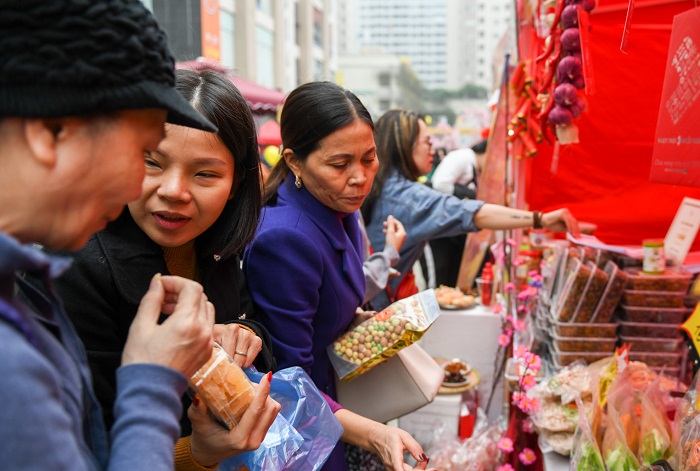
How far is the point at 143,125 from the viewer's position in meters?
0.69

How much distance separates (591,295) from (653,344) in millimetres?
299

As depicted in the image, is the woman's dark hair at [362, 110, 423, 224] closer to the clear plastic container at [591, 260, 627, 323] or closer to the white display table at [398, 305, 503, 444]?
the white display table at [398, 305, 503, 444]

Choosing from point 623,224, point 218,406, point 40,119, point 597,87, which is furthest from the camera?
point 623,224

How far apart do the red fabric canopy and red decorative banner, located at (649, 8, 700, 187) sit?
1.40 m

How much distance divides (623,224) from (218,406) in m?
3.21

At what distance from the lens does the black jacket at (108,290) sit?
1087 millimetres

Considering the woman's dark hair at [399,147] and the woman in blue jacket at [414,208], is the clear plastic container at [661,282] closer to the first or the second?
the woman in blue jacket at [414,208]

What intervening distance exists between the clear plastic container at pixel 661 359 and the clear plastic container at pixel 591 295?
248 mm

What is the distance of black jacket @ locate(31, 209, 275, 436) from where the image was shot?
1087 millimetres

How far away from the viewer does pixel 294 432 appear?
1.20m

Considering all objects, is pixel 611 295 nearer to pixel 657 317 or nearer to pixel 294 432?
pixel 657 317

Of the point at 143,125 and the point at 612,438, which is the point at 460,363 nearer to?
the point at 612,438

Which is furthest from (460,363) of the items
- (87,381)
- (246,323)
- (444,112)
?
(444,112)

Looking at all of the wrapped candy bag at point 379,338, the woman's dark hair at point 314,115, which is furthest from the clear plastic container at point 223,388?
the woman's dark hair at point 314,115
